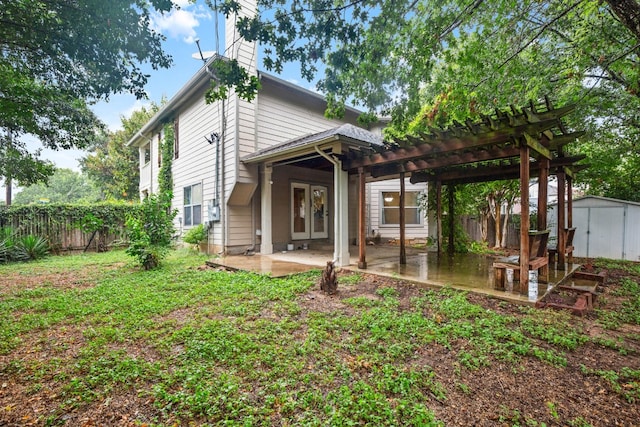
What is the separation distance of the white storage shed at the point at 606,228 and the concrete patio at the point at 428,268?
11.5ft

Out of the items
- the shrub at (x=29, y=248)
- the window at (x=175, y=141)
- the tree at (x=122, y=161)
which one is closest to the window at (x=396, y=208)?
the window at (x=175, y=141)

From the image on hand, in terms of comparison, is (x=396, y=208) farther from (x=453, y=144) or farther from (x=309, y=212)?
(x=453, y=144)

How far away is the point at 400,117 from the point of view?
4.87 metres

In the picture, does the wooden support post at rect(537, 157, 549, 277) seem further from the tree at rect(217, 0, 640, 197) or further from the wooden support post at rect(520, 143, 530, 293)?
the tree at rect(217, 0, 640, 197)

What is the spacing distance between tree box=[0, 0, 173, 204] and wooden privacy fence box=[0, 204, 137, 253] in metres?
5.99

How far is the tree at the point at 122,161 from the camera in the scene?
21891mm

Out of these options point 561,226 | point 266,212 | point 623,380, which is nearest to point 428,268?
point 561,226

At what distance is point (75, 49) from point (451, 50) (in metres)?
5.35

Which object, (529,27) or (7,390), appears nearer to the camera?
(7,390)

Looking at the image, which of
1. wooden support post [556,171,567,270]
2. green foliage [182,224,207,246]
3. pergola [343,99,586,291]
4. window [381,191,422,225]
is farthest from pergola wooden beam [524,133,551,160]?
green foliage [182,224,207,246]

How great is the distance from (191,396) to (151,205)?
231 inches

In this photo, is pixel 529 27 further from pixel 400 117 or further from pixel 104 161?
pixel 104 161

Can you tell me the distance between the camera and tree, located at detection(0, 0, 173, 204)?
3.28 metres

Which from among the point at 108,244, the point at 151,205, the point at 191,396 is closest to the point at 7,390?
the point at 191,396
